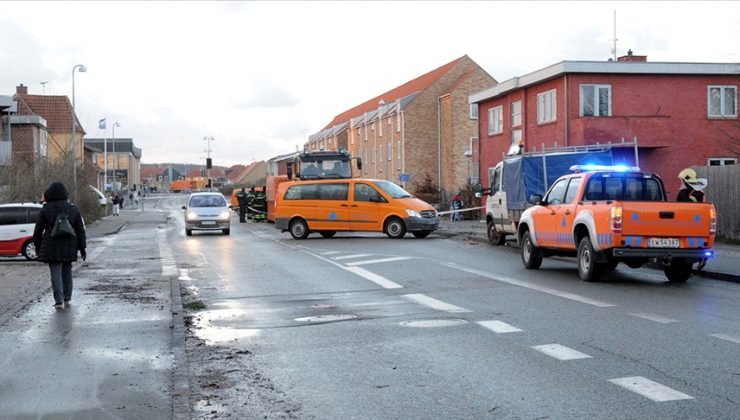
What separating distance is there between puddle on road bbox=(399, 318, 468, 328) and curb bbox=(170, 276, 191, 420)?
8.39ft

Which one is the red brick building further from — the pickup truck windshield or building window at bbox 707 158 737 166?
the pickup truck windshield

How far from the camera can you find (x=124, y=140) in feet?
481

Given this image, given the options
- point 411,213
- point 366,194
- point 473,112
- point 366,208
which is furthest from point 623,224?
point 473,112

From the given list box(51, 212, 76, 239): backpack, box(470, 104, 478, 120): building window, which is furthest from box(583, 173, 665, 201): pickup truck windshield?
box(470, 104, 478, 120): building window

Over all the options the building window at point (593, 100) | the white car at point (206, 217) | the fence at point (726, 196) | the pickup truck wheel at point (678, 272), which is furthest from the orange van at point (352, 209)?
the pickup truck wheel at point (678, 272)

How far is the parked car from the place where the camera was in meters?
22.0

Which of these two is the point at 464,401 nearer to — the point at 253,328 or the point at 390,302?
the point at 253,328

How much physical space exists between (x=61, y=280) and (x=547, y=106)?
28.0 metres

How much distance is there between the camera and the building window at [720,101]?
36281 millimetres

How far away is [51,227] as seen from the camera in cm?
1194

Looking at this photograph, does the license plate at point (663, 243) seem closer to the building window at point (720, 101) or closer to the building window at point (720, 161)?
the building window at point (720, 161)

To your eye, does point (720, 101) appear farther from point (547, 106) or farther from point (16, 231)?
point (16, 231)

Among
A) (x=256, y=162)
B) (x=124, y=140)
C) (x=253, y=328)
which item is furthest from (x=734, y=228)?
(x=256, y=162)

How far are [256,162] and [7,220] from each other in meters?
158
